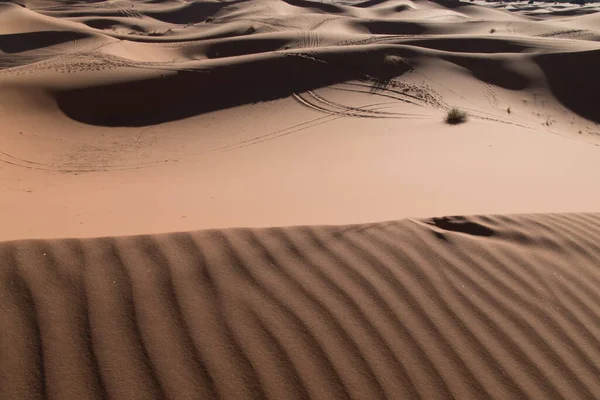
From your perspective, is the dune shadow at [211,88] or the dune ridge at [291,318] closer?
the dune ridge at [291,318]

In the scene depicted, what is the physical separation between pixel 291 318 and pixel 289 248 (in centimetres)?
61

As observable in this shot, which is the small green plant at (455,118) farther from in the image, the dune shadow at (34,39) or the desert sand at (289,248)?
the dune shadow at (34,39)

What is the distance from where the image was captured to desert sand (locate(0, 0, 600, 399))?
7.04ft

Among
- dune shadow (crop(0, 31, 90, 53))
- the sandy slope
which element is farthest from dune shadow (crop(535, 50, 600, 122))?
dune shadow (crop(0, 31, 90, 53))

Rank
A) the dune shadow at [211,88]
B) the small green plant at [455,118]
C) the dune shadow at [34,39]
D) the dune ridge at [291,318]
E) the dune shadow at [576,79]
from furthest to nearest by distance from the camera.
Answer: the dune shadow at [34,39], the dune shadow at [576,79], the dune shadow at [211,88], the small green plant at [455,118], the dune ridge at [291,318]

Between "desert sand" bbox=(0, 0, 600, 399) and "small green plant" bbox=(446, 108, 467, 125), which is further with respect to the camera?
"small green plant" bbox=(446, 108, 467, 125)

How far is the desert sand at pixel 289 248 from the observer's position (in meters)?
2.14

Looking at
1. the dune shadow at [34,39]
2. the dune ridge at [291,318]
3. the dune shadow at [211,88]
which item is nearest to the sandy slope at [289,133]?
the dune shadow at [211,88]

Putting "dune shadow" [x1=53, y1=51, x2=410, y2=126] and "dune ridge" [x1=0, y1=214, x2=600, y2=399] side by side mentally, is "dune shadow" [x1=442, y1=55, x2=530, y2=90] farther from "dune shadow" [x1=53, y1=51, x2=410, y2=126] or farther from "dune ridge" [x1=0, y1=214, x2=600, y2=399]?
"dune ridge" [x1=0, y1=214, x2=600, y2=399]

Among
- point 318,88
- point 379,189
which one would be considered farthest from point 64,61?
point 379,189

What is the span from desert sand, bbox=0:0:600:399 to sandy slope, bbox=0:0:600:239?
60 mm

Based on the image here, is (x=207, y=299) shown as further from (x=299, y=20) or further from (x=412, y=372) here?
(x=299, y=20)

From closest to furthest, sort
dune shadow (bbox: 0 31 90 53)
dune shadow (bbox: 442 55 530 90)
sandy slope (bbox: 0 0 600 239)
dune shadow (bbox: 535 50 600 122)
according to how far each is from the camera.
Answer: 1. sandy slope (bbox: 0 0 600 239)
2. dune shadow (bbox: 535 50 600 122)
3. dune shadow (bbox: 442 55 530 90)
4. dune shadow (bbox: 0 31 90 53)

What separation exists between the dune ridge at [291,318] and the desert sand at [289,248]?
1cm
